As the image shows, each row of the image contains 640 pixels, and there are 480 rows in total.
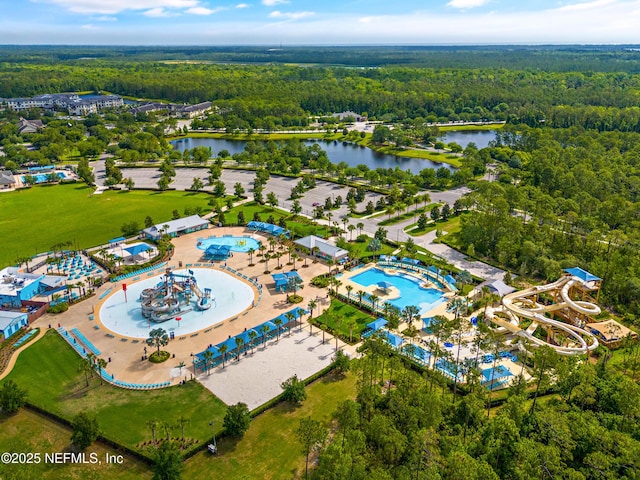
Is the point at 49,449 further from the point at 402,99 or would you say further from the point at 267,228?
the point at 402,99

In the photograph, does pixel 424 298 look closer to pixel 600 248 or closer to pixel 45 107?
pixel 600 248

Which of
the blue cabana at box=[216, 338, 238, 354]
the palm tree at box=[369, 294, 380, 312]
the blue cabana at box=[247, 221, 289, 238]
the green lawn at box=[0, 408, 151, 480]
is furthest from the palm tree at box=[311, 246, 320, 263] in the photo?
the green lawn at box=[0, 408, 151, 480]

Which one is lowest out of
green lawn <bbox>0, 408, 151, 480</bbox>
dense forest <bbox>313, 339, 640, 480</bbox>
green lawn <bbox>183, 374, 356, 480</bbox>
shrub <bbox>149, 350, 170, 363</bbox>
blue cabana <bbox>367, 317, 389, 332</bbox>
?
blue cabana <bbox>367, 317, 389, 332</bbox>

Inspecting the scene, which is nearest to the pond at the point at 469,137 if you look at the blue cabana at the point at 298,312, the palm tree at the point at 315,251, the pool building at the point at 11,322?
the palm tree at the point at 315,251

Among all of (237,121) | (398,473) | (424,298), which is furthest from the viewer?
(237,121)

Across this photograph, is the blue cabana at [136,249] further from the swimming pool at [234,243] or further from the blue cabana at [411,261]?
the blue cabana at [411,261]

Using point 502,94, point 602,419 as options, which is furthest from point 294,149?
point 502,94

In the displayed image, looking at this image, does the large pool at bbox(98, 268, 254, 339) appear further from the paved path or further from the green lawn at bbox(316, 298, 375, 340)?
the paved path
